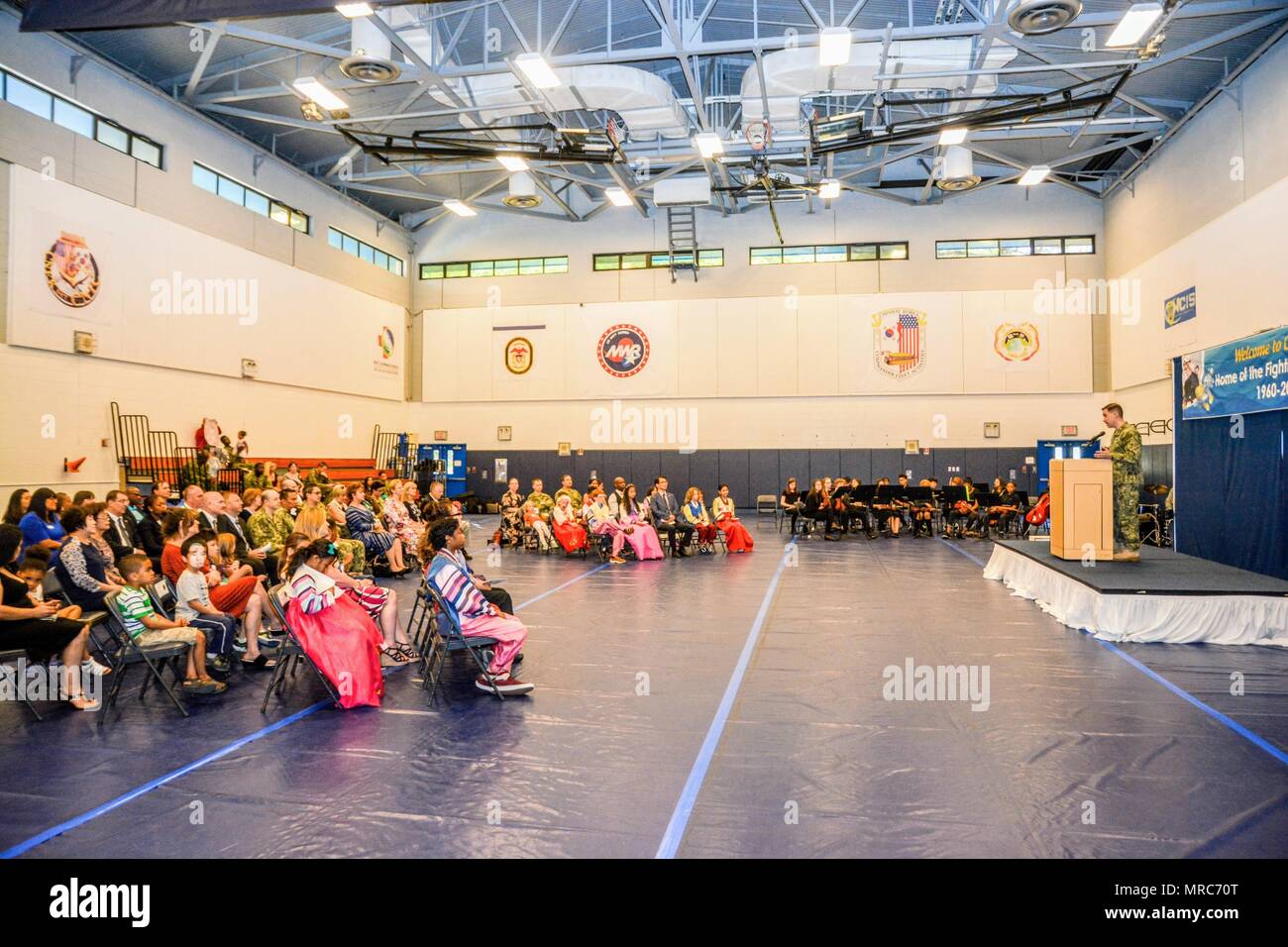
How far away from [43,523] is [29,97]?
7.83 metres

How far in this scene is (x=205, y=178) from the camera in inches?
627

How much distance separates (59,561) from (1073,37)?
1606 cm

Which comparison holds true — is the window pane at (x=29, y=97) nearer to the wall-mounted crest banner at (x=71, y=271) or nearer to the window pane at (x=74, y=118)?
the window pane at (x=74, y=118)

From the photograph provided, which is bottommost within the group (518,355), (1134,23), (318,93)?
(518,355)

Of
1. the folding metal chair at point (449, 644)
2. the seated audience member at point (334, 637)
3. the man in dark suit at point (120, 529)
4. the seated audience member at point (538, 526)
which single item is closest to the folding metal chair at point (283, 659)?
the seated audience member at point (334, 637)

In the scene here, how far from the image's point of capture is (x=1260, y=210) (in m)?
12.7

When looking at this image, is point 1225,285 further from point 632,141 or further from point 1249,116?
point 632,141

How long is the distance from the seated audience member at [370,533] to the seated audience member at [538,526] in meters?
3.04

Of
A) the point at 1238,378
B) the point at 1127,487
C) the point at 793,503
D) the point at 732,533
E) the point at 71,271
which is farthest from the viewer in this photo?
the point at 793,503

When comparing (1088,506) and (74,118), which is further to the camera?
(74,118)

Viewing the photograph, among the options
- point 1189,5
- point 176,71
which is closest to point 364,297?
point 176,71

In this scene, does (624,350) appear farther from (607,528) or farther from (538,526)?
→ (607,528)

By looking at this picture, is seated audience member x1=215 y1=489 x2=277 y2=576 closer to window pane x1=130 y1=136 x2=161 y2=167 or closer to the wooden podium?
the wooden podium

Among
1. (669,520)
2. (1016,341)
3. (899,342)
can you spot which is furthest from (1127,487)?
(1016,341)
